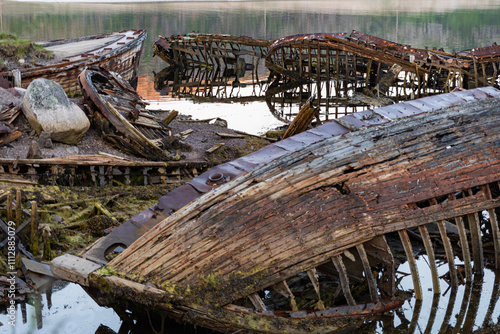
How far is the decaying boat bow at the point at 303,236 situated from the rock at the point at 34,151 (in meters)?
→ 5.94

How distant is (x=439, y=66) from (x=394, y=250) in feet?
53.5

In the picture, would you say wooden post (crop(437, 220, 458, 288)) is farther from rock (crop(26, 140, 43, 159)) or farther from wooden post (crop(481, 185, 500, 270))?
rock (crop(26, 140, 43, 159))

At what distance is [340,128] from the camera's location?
1204cm

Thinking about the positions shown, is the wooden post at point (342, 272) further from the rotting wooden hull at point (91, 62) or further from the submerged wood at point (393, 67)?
the submerged wood at point (393, 67)

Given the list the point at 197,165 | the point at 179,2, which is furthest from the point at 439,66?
the point at 179,2

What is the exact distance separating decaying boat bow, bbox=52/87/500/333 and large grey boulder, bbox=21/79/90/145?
7.22 m

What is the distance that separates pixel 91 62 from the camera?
1118 inches

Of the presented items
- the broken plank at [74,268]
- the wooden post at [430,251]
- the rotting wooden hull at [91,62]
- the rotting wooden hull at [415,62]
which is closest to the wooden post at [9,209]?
the broken plank at [74,268]

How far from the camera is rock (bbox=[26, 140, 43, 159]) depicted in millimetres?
15312

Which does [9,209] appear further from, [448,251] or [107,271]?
[448,251]

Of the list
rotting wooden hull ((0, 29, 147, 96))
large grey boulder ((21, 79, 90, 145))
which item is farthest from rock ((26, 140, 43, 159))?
rotting wooden hull ((0, 29, 147, 96))

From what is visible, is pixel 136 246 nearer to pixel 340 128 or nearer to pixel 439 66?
pixel 340 128

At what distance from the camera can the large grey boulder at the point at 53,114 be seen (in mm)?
16828

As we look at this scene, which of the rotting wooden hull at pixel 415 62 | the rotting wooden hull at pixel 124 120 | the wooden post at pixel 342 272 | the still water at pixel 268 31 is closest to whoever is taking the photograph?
the wooden post at pixel 342 272
